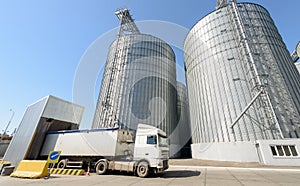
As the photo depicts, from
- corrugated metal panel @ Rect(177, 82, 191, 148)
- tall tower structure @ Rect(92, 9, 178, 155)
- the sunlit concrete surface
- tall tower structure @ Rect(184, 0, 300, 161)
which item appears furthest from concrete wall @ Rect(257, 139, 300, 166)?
corrugated metal panel @ Rect(177, 82, 191, 148)

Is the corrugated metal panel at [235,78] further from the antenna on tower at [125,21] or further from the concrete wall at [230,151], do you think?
the antenna on tower at [125,21]

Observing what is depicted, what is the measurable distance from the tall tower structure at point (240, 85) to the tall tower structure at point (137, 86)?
5.67 m

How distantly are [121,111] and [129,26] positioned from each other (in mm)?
24920

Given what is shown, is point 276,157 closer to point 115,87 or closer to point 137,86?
point 137,86

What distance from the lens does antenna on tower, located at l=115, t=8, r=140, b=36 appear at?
34.1m

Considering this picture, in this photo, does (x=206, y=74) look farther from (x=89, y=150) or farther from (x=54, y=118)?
(x=54, y=118)

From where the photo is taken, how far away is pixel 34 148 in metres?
13.9

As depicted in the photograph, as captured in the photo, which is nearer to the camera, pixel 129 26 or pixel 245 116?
pixel 245 116

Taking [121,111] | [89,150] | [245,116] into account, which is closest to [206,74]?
[245,116]

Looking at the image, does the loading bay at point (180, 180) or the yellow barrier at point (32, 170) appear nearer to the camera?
the loading bay at point (180, 180)

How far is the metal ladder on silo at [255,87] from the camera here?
15.3 m

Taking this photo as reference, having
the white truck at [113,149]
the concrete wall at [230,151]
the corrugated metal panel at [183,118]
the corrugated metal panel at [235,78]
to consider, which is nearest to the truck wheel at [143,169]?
the white truck at [113,149]

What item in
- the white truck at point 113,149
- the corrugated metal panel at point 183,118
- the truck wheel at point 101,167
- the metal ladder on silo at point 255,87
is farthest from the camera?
the corrugated metal panel at point 183,118

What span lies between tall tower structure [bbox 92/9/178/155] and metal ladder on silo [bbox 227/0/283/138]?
13.0 metres
